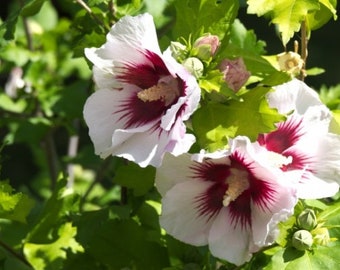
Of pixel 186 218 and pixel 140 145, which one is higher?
pixel 140 145

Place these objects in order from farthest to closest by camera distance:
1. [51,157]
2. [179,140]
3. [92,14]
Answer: [51,157], [92,14], [179,140]

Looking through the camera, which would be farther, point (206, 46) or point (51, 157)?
point (51, 157)

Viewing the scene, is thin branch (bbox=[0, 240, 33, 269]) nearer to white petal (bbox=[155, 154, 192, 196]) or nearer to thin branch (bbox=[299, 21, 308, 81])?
white petal (bbox=[155, 154, 192, 196])

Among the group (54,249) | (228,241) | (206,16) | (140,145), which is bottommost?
(54,249)

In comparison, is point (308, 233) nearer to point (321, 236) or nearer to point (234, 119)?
point (321, 236)

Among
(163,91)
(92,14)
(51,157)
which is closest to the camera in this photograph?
(163,91)

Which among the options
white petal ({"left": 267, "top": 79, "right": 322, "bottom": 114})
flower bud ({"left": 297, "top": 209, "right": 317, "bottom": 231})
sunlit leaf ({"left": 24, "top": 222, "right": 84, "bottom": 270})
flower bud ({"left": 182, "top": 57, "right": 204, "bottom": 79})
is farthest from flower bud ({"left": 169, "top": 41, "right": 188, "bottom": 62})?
sunlit leaf ({"left": 24, "top": 222, "right": 84, "bottom": 270})

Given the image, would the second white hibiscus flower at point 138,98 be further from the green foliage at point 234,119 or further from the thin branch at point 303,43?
the thin branch at point 303,43

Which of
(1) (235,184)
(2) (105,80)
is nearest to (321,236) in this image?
(1) (235,184)
